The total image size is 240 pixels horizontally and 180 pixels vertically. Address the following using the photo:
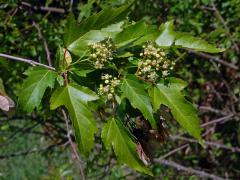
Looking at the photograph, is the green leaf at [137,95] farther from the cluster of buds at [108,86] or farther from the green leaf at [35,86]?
the green leaf at [35,86]

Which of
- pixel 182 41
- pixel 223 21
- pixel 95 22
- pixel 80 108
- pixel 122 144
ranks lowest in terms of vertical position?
pixel 122 144

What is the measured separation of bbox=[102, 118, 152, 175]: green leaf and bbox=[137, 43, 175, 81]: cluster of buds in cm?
16

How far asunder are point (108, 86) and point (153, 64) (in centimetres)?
14

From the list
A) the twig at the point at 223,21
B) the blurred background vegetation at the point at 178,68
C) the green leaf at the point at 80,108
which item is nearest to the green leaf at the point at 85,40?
the green leaf at the point at 80,108

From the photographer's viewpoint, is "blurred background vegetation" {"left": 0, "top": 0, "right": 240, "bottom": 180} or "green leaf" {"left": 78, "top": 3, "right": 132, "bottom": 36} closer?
"green leaf" {"left": 78, "top": 3, "right": 132, "bottom": 36}

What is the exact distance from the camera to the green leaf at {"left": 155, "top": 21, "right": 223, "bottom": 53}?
5.22 feet

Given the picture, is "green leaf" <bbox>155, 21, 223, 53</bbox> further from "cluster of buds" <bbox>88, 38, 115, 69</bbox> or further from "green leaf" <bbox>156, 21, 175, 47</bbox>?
"cluster of buds" <bbox>88, 38, 115, 69</bbox>

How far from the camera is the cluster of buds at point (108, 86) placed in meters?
1.51

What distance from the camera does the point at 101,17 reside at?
1.57 meters

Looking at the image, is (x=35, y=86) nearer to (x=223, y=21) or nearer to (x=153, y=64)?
(x=153, y=64)

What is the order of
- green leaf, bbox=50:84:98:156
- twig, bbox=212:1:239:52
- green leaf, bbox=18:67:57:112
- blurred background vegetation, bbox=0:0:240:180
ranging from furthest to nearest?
twig, bbox=212:1:239:52
blurred background vegetation, bbox=0:0:240:180
green leaf, bbox=18:67:57:112
green leaf, bbox=50:84:98:156

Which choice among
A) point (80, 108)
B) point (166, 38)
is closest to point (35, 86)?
point (80, 108)

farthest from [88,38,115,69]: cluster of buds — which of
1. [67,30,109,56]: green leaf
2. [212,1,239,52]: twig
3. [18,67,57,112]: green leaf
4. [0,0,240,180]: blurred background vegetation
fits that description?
[212,1,239,52]: twig

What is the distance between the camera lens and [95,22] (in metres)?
1.58
